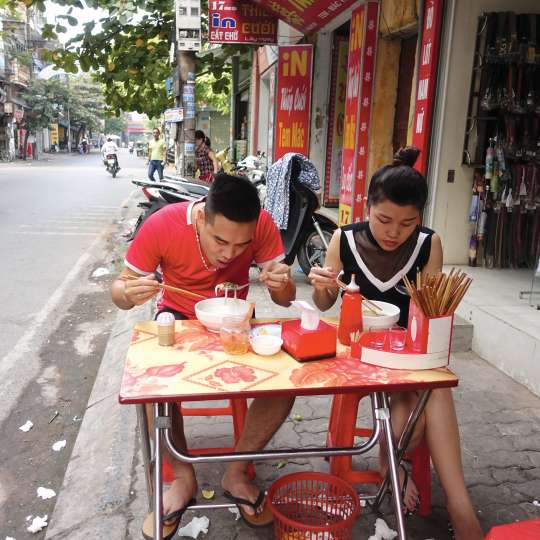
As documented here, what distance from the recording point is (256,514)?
2.05 meters

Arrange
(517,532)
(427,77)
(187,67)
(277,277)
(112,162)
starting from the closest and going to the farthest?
(517,532) < (277,277) < (427,77) < (187,67) < (112,162)

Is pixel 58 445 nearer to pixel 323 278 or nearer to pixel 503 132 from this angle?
pixel 323 278

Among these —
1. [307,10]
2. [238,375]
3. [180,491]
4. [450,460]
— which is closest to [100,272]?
[307,10]

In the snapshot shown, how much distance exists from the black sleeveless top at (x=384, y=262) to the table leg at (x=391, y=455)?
22.3 inches

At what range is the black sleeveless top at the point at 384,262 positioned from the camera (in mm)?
2227

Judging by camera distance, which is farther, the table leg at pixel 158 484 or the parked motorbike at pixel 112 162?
the parked motorbike at pixel 112 162

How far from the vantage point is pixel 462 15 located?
4066mm

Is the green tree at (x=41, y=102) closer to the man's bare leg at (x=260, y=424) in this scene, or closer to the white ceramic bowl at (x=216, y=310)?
the white ceramic bowl at (x=216, y=310)

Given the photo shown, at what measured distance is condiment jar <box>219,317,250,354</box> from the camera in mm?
1757

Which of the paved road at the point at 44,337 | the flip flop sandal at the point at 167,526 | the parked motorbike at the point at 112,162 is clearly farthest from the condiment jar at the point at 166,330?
the parked motorbike at the point at 112,162

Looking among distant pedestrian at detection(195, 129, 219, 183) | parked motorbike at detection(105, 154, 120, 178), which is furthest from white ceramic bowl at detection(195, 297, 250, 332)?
parked motorbike at detection(105, 154, 120, 178)

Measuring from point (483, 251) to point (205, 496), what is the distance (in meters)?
3.39

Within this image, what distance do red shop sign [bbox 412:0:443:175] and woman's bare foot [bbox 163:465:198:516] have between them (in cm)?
316

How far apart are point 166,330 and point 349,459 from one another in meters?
0.95
